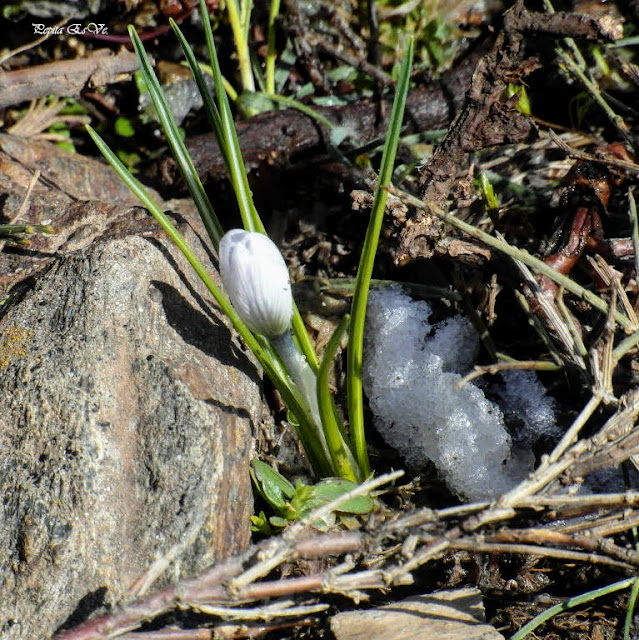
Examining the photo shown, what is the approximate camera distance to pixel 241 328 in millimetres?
1593

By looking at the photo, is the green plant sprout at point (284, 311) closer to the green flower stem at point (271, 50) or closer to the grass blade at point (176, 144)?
the grass blade at point (176, 144)

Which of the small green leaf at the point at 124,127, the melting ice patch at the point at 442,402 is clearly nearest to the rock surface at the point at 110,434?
the melting ice patch at the point at 442,402

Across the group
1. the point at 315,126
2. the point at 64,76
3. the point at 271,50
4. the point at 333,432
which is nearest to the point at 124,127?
the point at 64,76

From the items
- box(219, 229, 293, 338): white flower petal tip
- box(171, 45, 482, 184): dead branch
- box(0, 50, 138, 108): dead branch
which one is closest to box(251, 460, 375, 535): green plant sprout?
box(219, 229, 293, 338): white flower petal tip

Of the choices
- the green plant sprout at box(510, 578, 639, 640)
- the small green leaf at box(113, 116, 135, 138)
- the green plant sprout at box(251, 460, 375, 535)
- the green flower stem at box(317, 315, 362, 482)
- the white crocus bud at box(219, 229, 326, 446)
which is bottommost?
the green plant sprout at box(510, 578, 639, 640)

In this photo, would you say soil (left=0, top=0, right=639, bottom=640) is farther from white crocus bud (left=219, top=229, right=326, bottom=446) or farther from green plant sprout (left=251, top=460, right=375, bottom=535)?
white crocus bud (left=219, top=229, right=326, bottom=446)

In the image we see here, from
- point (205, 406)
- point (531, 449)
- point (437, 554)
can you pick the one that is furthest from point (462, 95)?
point (437, 554)

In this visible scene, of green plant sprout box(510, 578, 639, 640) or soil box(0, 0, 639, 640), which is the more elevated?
soil box(0, 0, 639, 640)

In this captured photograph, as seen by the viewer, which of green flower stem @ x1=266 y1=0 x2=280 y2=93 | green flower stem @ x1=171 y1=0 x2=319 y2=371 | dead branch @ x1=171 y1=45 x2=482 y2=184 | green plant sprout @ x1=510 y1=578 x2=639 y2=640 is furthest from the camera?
green flower stem @ x1=266 y1=0 x2=280 y2=93

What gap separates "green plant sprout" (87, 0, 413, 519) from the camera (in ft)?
4.63

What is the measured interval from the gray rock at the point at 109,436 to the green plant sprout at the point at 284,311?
0.13 metres

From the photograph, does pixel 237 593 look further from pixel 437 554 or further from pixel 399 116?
pixel 399 116

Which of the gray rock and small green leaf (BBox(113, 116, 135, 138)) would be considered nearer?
the gray rock

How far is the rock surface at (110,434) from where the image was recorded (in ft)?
4.33
